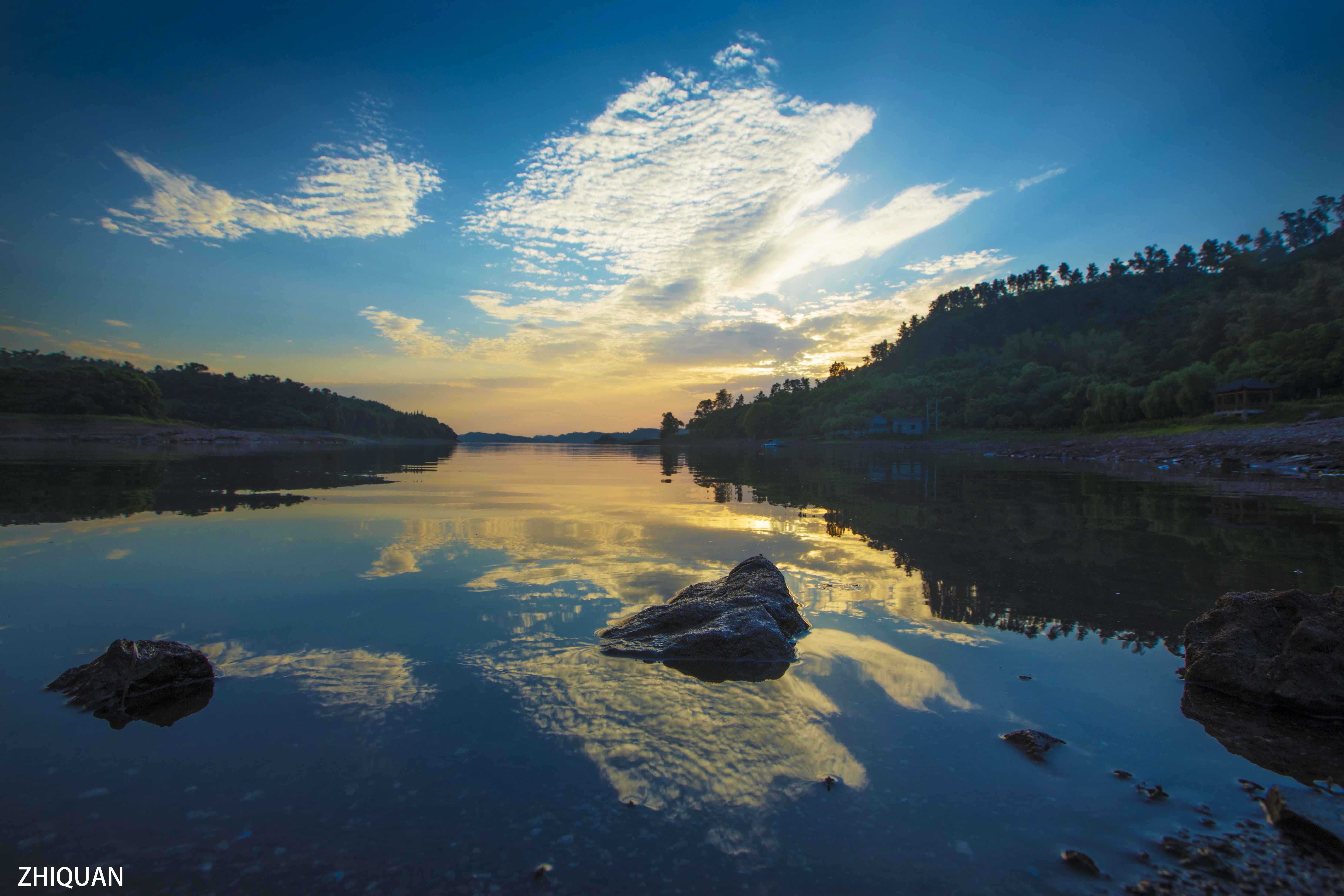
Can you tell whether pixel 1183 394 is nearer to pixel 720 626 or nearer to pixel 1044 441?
pixel 1044 441

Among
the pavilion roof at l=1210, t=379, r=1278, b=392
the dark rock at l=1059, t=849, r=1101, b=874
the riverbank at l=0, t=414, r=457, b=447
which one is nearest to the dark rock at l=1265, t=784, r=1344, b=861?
the dark rock at l=1059, t=849, r=1101, b=874

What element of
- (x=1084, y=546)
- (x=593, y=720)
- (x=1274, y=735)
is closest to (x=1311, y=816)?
(x=1274, y=735)

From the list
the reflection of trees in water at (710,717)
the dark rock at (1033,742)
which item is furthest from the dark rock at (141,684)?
the dark rock at (1033,742)

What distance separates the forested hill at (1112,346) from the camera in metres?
63.5

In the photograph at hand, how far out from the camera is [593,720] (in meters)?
4.23

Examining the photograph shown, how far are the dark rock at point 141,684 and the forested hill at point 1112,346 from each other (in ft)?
267

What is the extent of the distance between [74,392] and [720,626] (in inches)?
4599

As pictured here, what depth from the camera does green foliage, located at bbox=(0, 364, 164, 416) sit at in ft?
256

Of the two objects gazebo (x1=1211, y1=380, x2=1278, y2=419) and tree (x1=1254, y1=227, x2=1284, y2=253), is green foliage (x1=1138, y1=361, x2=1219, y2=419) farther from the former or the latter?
tree (x1=1254, y1=227, x2=1284, y2=253)

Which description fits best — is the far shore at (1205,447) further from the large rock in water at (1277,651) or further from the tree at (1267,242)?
the tree at (1267,242)

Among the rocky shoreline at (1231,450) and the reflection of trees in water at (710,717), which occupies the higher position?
the rocky shoreline at (1231,450)

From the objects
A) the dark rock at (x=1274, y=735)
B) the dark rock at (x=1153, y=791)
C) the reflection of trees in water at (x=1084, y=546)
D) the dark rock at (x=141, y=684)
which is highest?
the dark rock at (x=141, y=684)

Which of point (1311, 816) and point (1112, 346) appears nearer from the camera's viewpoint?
point (1311, 816)

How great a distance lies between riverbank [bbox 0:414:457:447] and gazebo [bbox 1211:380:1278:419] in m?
114
